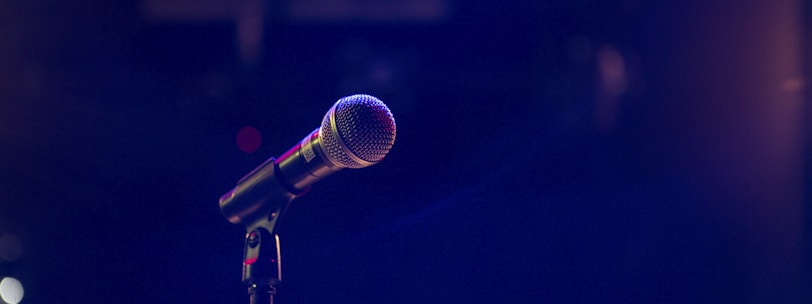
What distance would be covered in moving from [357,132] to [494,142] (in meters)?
1.25

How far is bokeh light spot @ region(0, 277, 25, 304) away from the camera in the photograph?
11.0ft

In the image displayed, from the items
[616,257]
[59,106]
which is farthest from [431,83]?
[59,106]

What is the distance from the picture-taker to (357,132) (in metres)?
1.31

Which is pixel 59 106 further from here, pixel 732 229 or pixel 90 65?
pixel 732 229

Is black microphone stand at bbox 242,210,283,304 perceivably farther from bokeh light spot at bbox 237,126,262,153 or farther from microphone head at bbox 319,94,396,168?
bokeh light spot at bbox 237,126,262,153

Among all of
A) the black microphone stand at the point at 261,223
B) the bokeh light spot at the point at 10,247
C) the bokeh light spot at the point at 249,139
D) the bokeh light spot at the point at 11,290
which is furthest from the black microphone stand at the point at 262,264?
the bokeh light spot at the point at 11,290

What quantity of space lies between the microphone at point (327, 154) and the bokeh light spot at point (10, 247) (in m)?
2.13

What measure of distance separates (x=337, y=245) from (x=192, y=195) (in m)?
0.68

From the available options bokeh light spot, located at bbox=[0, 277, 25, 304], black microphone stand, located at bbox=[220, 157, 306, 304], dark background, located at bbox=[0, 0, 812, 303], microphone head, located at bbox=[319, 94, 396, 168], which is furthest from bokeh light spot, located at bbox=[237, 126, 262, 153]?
bokeh light spot, located at bbox=[0, 277, 25, 304]

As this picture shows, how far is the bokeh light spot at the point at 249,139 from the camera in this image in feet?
8.52

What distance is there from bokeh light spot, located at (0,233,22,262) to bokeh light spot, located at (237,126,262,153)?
1.32 metres

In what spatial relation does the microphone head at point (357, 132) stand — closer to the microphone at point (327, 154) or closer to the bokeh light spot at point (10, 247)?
A: the microphone at point (327, 154)

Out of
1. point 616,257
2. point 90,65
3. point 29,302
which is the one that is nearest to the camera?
point 616,257

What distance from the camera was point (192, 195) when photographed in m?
2.69
